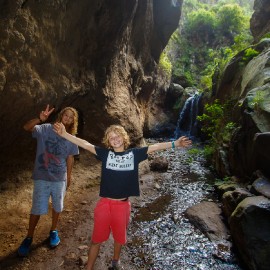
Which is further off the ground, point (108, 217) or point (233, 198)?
point (233, 198)

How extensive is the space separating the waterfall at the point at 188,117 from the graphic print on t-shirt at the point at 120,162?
15.2 metres

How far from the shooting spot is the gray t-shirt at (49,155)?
4211 mm

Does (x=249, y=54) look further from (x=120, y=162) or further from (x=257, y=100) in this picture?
(x=120, y=162)

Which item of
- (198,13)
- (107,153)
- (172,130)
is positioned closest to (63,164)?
(107,153)

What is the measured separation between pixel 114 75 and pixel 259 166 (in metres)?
5.56

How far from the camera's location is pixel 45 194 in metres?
4.25

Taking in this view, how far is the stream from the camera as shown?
4.50m

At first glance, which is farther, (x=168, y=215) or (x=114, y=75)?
(x=114, y=75)

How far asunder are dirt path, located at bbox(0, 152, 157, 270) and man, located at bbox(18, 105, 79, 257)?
10.1 inches

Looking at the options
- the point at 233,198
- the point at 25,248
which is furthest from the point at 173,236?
the point at 25,248

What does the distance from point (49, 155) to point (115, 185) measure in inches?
56.6

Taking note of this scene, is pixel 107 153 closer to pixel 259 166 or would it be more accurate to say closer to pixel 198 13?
pixel 259 166

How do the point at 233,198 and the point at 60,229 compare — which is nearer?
the point at 60,229

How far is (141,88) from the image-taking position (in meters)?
13.6
